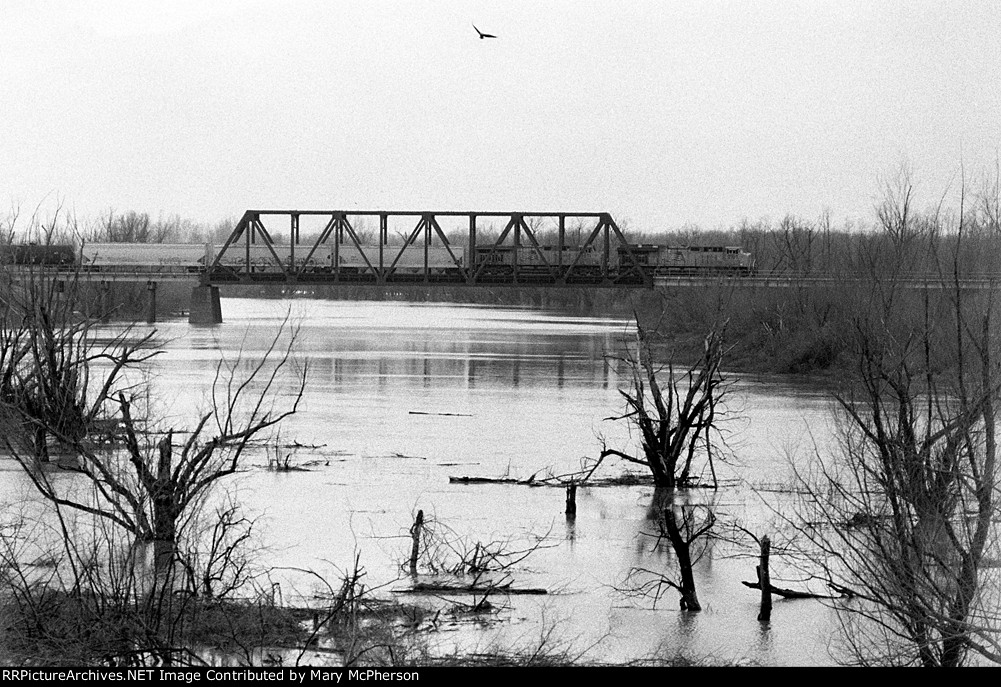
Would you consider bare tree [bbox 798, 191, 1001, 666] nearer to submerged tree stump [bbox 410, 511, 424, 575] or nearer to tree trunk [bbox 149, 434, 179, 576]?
submerged tree stump [bbox 410, 511, 424, 575]

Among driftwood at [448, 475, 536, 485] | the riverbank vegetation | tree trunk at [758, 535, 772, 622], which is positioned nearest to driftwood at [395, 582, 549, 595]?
the riverbank vegetation

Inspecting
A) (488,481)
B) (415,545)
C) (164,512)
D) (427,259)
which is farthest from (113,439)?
(427,259)

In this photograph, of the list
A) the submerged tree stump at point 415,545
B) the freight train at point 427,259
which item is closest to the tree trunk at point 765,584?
the submerged tree stump at point 415,545

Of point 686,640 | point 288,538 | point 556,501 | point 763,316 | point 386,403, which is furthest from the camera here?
point 763,316

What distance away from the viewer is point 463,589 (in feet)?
56.7

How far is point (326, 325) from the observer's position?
9644cm

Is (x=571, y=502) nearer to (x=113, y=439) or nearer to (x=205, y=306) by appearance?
(x=113, y=439)

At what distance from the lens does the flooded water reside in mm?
16047

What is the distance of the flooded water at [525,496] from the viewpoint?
16.0 meters

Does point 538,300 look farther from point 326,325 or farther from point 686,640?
point 686,640

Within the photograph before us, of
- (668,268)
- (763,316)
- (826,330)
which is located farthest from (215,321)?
(826,330)

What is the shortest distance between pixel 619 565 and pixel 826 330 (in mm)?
43372

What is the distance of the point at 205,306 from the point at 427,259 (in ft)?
56.9

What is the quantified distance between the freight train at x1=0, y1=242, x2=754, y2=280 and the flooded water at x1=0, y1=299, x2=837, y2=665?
135ft
